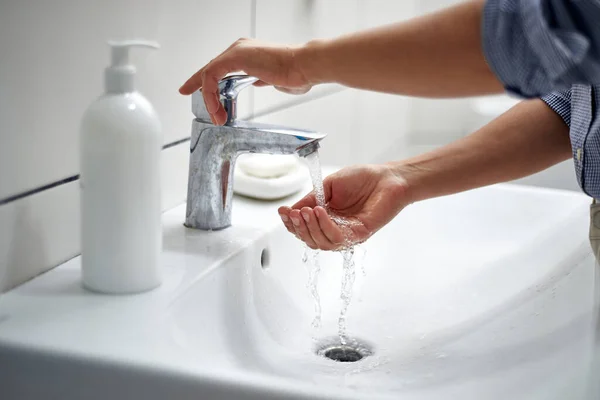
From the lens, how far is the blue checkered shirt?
48 centimetres

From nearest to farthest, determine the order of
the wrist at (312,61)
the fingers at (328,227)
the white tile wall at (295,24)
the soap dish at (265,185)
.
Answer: the wrist at (312,61), the fingers at (328,227), the soap dish at (265,185), the white tile wall at (295,24)

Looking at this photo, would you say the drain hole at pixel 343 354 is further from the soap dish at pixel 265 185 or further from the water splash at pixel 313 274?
the soap dish at pixel 265 185

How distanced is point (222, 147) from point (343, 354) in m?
0.23

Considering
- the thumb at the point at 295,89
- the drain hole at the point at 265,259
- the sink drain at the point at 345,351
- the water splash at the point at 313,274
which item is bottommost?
the sink drain at the point at 345,351

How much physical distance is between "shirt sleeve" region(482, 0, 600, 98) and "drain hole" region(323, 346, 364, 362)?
354 millimetres

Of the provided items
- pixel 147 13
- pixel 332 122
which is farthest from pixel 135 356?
pixel 332 122

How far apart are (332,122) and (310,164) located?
25.2 inches

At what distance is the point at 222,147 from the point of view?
2.64 feet

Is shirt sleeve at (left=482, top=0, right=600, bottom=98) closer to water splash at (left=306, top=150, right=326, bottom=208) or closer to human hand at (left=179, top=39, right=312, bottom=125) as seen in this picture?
human hand at (left=179, top=39, right=312, bottom=125)

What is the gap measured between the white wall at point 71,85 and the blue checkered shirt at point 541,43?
13.7 inches

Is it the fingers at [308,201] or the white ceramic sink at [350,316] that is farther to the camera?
the fingers at [308,201]

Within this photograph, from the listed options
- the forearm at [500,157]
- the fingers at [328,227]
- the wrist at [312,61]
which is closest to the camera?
the wrist at [312,61]

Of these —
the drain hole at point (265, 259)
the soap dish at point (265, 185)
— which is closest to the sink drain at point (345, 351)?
the drain hole at point (265, 259)

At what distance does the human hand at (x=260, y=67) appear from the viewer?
2.07ft
